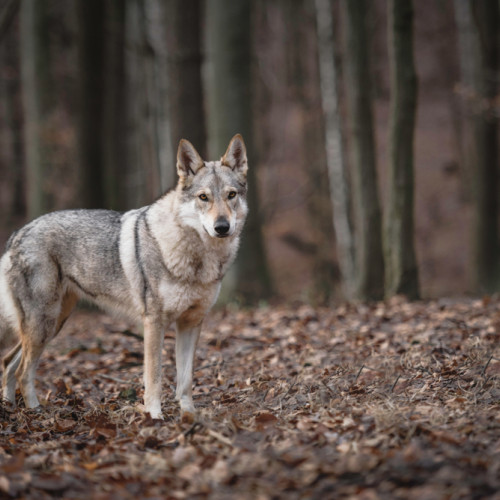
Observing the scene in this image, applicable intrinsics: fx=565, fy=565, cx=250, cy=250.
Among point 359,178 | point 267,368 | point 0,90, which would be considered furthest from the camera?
point 0,90

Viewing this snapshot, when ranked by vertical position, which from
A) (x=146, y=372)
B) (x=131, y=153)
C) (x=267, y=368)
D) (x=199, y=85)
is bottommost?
(x=267, y=368)

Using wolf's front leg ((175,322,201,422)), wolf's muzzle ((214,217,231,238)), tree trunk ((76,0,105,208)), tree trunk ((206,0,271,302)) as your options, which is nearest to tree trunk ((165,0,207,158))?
tree trunk ((206,0,271,302))

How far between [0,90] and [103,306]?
78.1ft

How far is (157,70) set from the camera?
47.2 ft

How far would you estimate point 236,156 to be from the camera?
550 cm

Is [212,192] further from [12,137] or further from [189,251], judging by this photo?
[12,137]

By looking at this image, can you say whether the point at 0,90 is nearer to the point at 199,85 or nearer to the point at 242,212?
the point at 199,85

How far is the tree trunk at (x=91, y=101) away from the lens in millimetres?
12820

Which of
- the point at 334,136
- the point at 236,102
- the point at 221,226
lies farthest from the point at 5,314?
the point at 334,136

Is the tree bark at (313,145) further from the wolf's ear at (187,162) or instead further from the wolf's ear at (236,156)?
the wolf's ear at (187,162)

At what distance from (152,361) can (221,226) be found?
1.37m

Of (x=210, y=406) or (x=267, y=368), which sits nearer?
(x=210, y=406)

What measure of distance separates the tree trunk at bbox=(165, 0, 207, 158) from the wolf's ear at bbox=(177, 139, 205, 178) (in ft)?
22.4

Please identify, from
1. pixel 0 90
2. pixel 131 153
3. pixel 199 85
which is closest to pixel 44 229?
pixel 199 85
